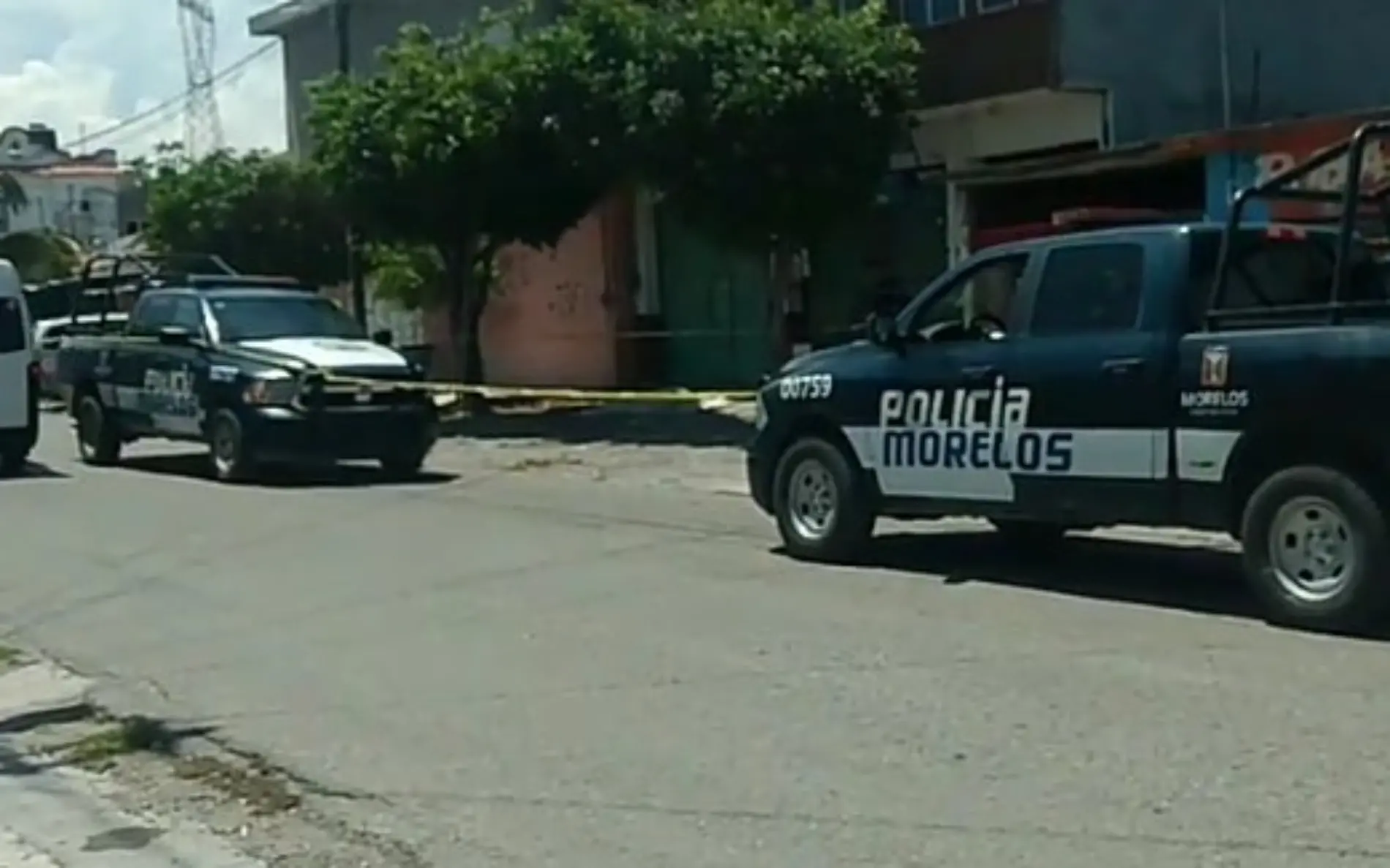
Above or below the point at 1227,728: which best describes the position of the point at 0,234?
above

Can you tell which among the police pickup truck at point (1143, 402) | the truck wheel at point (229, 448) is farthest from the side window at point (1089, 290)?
the truck wheel at point (229, 448)

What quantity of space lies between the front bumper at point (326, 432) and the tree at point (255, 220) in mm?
19281

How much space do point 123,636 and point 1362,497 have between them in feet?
21.3

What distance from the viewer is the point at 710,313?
107ft

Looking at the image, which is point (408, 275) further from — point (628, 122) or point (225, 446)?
point (225, 446)

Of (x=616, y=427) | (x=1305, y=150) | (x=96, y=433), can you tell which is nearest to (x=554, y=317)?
(x=616, y=427)

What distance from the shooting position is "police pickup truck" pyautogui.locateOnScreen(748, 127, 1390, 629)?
1030 cm

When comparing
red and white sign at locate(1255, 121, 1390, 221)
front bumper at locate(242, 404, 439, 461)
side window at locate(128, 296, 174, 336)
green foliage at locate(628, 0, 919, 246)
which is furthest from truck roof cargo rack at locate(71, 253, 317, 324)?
red and white sign at locate(1255, 121, 1390, 221)

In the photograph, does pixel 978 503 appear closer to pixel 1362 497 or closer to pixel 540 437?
pixel 1362 497

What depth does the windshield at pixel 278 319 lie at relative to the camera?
2131 cm

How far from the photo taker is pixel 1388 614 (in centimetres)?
1043

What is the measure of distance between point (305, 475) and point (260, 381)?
66.2 inches

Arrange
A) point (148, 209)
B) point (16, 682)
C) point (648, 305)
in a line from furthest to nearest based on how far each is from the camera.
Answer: point (148, 209)
point (648, 305)
point (16, 682)

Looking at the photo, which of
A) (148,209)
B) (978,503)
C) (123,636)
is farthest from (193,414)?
(148,209)
